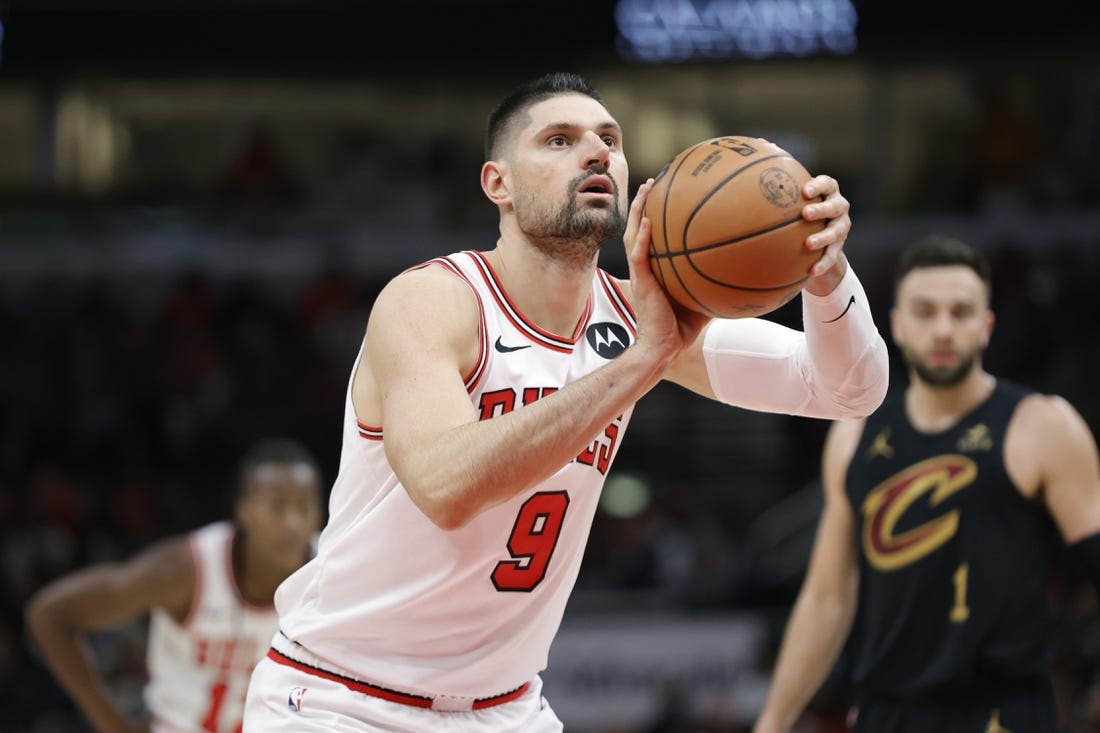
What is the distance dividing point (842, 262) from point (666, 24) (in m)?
10.9

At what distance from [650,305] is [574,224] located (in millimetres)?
477

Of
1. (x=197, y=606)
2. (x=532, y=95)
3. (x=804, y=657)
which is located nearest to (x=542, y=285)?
(x=532, y=95)

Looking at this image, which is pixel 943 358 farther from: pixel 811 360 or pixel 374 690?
pixel 374 690

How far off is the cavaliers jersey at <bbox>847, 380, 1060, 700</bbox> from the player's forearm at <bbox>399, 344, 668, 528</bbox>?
7.38 feet

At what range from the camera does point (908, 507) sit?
4.88 metres

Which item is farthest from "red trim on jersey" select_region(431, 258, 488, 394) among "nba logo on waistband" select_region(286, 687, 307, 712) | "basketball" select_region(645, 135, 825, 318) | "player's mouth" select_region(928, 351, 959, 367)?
"player's mouth" select_region(928, 351, 959, 367)

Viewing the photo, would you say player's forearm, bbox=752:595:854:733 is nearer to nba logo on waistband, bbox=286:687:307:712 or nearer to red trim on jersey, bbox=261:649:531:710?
red trim on jersey, bbox=261:649:531:710

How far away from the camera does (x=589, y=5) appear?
14.1 metres

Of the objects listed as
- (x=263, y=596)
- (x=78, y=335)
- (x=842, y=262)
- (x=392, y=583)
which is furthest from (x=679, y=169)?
(x=78, y=335)

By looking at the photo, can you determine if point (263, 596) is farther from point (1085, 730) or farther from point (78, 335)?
point (78, 335)

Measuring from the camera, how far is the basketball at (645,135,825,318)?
117 inches

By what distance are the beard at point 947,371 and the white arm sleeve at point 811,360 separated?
1.37 meters

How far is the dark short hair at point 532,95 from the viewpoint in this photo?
3572 millimetres

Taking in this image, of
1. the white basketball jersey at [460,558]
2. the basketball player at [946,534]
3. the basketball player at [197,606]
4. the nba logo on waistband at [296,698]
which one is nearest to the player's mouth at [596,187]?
the white basketball jersey at [460,558]
